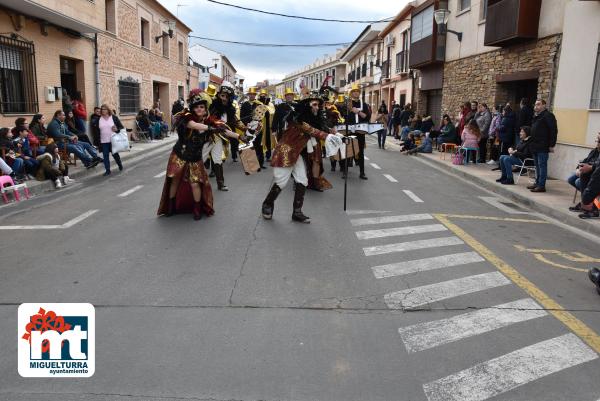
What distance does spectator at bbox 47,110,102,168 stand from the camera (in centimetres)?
1223

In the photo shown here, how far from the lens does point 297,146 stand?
7.16 metres

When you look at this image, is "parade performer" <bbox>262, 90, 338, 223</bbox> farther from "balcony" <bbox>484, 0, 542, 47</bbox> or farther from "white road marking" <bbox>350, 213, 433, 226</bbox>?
"balcony" <bbox>484, 0, 542, 47</bbox>

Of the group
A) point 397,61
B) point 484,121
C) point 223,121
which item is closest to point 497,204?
point 223,121

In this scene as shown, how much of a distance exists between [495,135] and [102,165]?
36.3 ft

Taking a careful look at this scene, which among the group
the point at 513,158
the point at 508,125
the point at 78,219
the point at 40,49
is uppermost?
the point at 40,49

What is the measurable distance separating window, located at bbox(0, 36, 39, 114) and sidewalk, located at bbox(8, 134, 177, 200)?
78.5 inches

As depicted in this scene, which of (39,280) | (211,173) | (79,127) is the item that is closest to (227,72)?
(79,127)

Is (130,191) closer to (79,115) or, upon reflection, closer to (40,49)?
(40,49)

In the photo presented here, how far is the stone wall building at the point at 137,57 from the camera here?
19639 millimetres

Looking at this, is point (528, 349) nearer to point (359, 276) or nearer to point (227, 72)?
point (359, 276)

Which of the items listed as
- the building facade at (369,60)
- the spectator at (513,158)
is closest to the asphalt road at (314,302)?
the spectator at (513,158)

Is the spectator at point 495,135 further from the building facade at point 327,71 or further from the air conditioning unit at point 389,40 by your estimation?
the building facade at point 327,71

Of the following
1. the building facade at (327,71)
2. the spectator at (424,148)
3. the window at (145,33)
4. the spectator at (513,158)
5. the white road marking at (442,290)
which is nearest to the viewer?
the white road marking at (442,290)

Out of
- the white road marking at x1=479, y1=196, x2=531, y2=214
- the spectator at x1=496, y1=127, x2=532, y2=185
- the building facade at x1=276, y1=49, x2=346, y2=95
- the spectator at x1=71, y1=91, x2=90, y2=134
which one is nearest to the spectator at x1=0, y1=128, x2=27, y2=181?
the spectator at x1=71, y1=91, x2=90, y2=134
